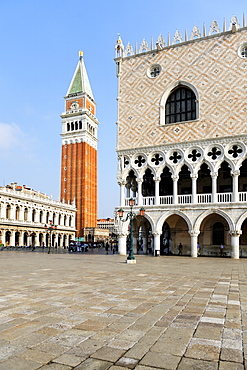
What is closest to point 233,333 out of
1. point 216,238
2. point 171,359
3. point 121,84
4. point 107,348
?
point 171,359

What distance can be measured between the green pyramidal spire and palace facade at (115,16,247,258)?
175 ft

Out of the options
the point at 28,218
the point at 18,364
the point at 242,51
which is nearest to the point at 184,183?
the point at 242,51

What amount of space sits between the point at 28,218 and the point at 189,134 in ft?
123

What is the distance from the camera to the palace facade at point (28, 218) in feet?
161

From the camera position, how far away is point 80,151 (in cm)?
7475

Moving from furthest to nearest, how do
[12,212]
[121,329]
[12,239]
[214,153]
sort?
[12,212] → [12,239] → [214,153] → [121,329]

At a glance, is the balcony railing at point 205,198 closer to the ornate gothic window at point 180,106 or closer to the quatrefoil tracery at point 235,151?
the quatrefoil tracery at point 235,151

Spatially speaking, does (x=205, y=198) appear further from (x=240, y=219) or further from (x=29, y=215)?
(x=29, y=215)

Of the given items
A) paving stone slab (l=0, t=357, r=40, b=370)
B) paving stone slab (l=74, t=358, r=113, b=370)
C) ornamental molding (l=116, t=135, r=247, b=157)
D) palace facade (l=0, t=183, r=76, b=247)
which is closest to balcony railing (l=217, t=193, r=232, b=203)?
ornamental molding (l=116, t=135, r=247, b=157)

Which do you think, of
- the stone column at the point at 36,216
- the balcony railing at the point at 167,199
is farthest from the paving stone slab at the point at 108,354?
the stone column at the point at 36,216

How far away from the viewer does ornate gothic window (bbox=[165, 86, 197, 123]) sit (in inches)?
1014

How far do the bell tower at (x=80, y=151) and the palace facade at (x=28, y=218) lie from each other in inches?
218

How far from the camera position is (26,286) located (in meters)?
7.95

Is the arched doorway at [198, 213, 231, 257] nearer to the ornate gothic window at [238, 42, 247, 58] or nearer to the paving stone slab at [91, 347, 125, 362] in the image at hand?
the ornate gothic window at [238, 42, 247, 58]
